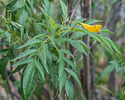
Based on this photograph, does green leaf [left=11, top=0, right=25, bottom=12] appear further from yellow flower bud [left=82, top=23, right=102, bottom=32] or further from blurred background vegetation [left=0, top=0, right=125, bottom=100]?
yellow flower bud [left=82, top=23, right=102, bottom=32]

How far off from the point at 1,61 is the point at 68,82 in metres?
0.30

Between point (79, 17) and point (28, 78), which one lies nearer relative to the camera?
point (28, 78)

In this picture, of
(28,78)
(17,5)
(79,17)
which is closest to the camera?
(28,78)

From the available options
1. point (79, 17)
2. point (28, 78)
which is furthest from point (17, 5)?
point (79, 17)

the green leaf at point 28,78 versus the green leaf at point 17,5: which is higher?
the green leaf at point 17,5

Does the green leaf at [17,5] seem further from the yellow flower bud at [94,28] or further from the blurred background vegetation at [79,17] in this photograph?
the yellow flower bud at [94,28]

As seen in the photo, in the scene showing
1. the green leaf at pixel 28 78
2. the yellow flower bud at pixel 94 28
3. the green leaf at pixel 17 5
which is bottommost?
the green leaf at pixel 28 78

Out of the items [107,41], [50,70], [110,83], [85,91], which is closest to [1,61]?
[50,70]

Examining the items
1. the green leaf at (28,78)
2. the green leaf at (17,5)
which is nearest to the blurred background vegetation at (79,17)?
the green leaf at (17,5)

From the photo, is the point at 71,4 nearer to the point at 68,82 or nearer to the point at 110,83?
the point at 68,82

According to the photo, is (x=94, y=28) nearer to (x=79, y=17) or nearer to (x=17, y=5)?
(x=17, y=5)

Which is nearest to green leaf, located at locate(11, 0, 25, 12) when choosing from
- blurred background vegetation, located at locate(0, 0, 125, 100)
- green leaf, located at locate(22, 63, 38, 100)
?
blurred background vegetation, located at locate(0, 0, 125, 100)

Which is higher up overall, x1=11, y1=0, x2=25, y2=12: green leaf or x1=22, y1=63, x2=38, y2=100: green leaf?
x1=11, y1=0, x2=25, y2=12: green leaf

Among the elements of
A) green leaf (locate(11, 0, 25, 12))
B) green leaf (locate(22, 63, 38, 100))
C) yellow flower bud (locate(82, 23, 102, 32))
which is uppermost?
green leaf (locate(11, 0, 25, 12))
